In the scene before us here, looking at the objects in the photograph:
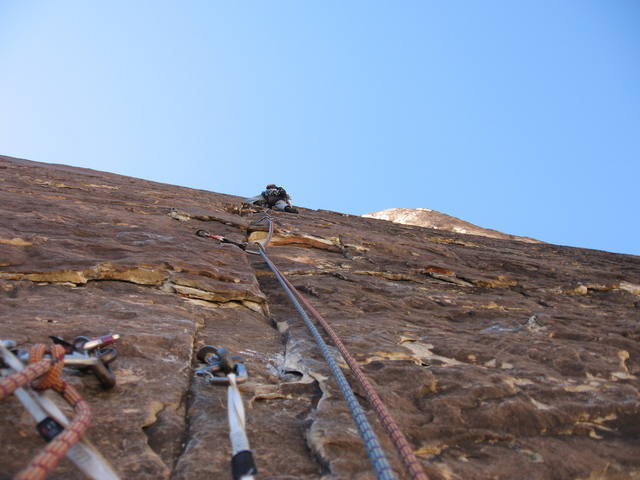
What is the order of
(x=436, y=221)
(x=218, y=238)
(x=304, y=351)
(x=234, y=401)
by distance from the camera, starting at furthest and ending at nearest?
(x=436, y=221) < (x=218, y=238) < (x=304, y=351) < (x=234, y=401)

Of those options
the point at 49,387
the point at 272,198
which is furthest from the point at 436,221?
the point at 49,387

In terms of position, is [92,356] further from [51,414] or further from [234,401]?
[234,401]

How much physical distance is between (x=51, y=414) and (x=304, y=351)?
1449mm

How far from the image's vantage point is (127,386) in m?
1.74

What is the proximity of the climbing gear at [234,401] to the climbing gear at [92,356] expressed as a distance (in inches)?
14.4

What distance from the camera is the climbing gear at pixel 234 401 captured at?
3.84ft

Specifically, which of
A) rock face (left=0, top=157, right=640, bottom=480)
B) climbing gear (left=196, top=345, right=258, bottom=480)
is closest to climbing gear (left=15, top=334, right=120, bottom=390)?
rock face (left=0, top=157, right=640, bottom=480)

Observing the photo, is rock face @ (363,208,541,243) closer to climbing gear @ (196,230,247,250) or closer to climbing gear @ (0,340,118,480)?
climbing gear @ (196,230,247,250)

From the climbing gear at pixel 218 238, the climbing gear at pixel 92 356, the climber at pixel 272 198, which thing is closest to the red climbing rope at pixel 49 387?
the climbing gear at pixel 92 356

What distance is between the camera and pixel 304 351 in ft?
8.09

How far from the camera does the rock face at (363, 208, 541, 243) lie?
15500mm

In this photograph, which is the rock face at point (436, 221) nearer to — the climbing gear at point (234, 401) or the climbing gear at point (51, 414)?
the climbing gear at point (234, 401)

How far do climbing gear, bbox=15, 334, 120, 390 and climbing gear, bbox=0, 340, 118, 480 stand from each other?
5.7 inches

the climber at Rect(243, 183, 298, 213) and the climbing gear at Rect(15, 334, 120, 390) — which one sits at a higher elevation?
the climber at Rect(243, 183, 298, 213)
